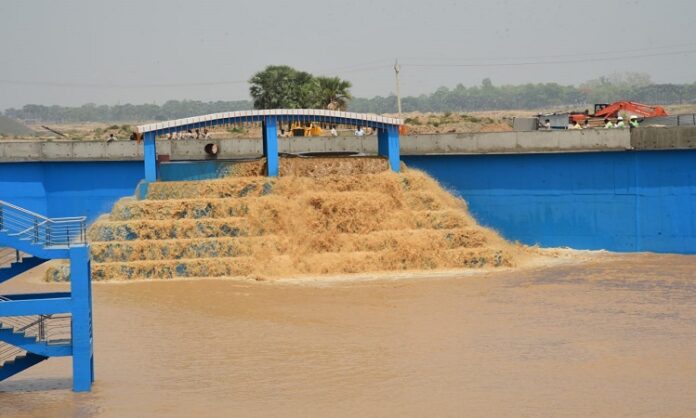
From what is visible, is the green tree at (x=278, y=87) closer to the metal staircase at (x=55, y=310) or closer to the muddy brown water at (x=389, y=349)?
the muddy brown water at (x=389, y=349)

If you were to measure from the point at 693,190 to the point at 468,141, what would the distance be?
636 centimetres

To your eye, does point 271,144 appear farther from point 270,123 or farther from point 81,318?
point 81,318

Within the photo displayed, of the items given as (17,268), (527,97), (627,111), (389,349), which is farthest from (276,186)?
(527,97)

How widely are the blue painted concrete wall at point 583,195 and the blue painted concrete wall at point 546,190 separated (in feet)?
0.09

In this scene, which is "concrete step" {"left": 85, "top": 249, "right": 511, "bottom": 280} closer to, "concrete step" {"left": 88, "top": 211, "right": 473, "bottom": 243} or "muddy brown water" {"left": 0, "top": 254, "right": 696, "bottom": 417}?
"muddy brown water" {"left": 0, "top": 254, "right": 696, "bottom": 417}

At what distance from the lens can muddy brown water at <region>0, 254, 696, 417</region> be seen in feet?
51.5

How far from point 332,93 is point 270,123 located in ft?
67.7

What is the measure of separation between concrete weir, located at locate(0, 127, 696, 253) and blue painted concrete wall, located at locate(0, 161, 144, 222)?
3cm

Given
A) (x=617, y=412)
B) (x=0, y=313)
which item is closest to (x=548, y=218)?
(x=617, y=412)

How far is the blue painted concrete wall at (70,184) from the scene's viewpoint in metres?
32.6

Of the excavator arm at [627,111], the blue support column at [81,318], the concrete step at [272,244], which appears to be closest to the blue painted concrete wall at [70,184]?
the concrete step at [272,244]

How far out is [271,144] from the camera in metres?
29.6

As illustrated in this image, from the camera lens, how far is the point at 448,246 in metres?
27.8

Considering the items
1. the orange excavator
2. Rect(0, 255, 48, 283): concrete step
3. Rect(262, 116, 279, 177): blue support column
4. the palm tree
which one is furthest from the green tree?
Rect(0, 255, 48, 283): concrete step
